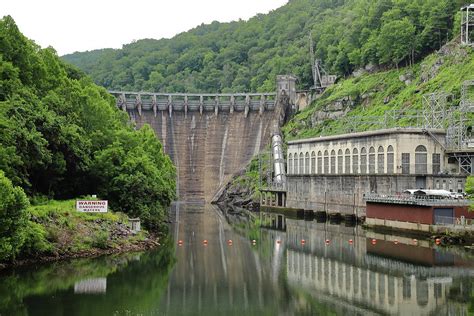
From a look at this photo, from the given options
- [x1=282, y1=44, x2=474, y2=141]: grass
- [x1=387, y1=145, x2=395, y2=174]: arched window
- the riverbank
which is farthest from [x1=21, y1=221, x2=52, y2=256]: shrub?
[x1=282, y1=44, x2=474, y2=141]: grass

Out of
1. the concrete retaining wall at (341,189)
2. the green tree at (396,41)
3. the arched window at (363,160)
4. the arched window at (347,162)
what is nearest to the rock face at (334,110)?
the green tree at (396,41)

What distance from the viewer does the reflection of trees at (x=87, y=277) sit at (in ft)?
108

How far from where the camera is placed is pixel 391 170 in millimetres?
73750

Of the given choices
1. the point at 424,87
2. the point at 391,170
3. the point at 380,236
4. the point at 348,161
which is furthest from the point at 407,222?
the point at 424,87

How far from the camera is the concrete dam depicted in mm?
122438

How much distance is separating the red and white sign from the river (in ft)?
16.7

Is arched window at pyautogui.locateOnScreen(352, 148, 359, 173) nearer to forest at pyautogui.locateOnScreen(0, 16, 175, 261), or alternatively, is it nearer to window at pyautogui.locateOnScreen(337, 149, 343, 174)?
window at pyautogui.locateOnScreen(337, 149, 343, 174)

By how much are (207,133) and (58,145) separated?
239 ft

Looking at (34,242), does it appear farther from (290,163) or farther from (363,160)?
(290,163)

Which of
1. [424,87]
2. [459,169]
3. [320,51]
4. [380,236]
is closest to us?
[380,236]

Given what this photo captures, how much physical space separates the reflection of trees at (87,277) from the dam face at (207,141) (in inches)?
2884

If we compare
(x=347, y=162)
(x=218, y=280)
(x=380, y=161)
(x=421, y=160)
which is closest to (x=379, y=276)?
(x=218, y=280)

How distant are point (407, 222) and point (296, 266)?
19.8 m

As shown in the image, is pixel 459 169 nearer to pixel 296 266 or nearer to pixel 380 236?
pixel 380 236
